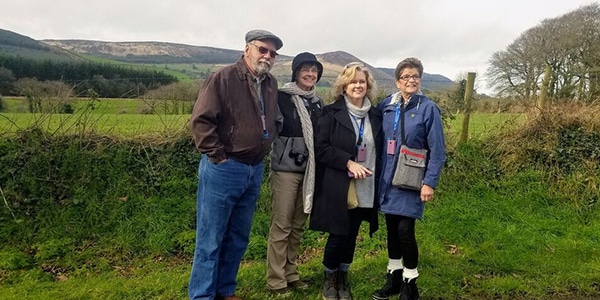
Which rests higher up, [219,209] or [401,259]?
[219,209]

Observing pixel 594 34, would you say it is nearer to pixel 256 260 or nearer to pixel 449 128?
pixel 449 128

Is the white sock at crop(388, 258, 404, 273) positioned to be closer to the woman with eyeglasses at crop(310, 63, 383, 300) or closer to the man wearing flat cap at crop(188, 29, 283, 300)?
the woman with eyeglasses at crop(310, 63, 383, 300)

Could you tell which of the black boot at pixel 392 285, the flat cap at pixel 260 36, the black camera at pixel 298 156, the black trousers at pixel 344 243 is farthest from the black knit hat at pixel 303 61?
the black boot at pixel 392 285

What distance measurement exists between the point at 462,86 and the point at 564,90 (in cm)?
303

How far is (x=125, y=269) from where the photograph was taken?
471 cm

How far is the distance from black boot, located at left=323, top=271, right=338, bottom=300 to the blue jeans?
829 millimetres

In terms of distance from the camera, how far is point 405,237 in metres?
3.57

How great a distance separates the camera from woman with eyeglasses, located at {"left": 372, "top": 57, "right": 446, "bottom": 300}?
11.2 feet

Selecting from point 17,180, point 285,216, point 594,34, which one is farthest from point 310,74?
point 594,34

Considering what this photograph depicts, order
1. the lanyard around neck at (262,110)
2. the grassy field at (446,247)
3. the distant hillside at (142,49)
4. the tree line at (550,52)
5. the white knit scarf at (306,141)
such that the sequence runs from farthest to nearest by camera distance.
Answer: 1. the distant hillside at (142,49)
2. the tree line at (550,52)
3. the grassy field at (446,247)
4. the white knit scarf at (306,141)
5. the lanyard around neck at (262,110)

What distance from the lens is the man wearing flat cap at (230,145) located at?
3066mm

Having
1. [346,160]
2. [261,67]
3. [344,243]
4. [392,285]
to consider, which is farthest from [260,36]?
[392,285]

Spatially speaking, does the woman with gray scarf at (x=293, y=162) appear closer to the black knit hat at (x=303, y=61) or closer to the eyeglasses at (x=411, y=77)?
the black knit hat at (x=303, y=61)

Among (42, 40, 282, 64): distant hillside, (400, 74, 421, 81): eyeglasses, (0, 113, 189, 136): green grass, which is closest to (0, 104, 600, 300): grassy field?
(0, 113, 189, 136): green grass
